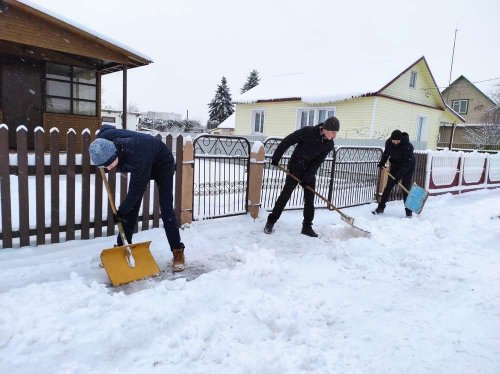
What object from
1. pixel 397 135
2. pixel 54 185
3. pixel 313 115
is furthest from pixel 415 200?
pixel 313 115

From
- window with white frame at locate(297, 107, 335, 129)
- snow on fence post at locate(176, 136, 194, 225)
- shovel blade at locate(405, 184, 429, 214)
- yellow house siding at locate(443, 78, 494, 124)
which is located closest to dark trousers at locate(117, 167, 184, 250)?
snow on fence post at locate(176, 136, 194, 225)

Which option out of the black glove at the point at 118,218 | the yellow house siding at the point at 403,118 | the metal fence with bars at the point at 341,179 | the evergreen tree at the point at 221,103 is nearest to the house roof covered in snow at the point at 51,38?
the metal fence with bars at the point at 341,179

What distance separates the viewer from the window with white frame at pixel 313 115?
17.3 m

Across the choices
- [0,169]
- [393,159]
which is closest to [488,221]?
[393,159]

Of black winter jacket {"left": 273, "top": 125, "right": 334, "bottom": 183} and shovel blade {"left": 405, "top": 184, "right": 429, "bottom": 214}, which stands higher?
black winter jacket {"left": 273, "top": 125, "right": 334, "bottom": 183}

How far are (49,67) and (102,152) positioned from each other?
9.25 metres

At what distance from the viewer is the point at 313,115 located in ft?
58.2

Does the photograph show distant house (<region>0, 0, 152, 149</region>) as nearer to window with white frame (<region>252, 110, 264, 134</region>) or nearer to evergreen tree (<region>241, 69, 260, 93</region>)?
window with white frame (<region>252, 110, 264, 134</region>)

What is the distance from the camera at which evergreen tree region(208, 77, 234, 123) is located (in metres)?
47.9

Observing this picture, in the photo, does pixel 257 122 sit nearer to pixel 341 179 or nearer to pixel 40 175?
pixel 341 179

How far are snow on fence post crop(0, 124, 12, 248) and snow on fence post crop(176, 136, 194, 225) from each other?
70.8 inches

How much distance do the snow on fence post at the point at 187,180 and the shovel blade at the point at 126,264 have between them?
1362mm

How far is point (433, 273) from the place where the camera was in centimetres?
392

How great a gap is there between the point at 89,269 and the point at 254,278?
5.13 feet
